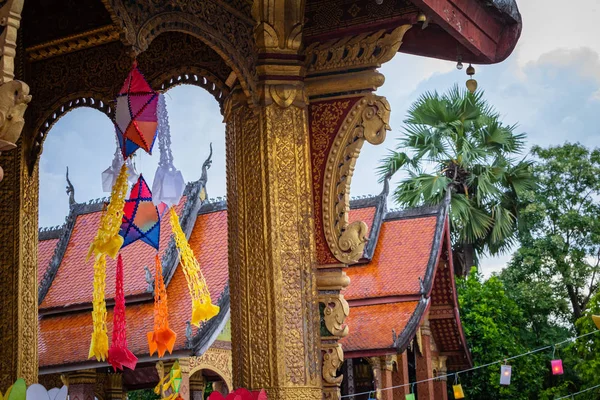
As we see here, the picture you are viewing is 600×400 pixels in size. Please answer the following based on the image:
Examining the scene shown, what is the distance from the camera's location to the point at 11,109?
2.43 m

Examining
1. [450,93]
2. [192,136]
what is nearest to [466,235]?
[450,93]

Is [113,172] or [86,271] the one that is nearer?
[113,172]

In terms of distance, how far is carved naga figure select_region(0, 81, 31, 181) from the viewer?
95.0 inches

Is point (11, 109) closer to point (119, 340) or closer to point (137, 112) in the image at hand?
point (137, 112)

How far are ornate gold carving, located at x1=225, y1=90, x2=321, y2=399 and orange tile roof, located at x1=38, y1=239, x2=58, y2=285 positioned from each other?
1041 cm

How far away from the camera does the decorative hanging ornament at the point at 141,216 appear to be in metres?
6.29

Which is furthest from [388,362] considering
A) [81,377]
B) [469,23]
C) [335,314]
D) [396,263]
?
[469,23]

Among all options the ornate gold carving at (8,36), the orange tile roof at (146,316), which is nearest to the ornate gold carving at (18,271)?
the ornate gold carving at (8,36)

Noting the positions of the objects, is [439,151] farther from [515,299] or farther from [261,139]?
[261,139]

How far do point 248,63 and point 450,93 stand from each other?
19639mm

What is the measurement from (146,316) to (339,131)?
27.3 ft

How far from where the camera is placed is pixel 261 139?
5.17 metres

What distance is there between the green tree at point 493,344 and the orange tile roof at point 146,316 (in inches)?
294

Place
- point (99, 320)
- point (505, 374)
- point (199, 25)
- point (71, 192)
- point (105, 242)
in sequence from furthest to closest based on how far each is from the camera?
point (505, 374), point (71, 192), point (99, 320), point (105, 242), point (199, 25)
